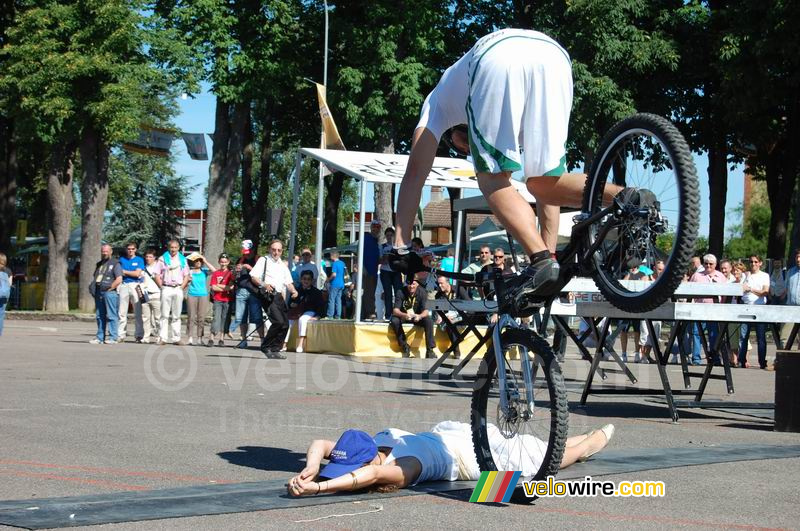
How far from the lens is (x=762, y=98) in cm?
3039

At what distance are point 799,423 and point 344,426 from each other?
153 inches

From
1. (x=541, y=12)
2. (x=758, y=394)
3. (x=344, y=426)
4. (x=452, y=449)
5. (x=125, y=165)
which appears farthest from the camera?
(x=125, y=165)

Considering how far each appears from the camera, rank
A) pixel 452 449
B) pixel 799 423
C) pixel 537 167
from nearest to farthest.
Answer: pixel 537 167 < pixel 452 449 < pixel 799 423

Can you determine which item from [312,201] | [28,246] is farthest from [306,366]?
[312,201]

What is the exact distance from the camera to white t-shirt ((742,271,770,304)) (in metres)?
20.5

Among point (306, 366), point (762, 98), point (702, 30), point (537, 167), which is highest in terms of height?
point (702, 30)

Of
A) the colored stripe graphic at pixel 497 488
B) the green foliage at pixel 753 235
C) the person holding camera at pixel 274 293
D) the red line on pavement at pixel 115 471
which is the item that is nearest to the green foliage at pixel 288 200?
the green foliage at pixel 753 235

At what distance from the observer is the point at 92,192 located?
3441 cm

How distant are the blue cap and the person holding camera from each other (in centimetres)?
Answer: 1235

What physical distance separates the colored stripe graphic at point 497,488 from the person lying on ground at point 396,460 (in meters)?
0.20

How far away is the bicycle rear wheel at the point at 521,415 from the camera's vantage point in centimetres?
518

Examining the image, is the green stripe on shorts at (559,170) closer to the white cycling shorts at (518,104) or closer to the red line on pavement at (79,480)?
the white cycling shorts at (518,104)

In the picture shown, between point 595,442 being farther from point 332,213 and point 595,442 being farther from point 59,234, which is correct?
point 332,213

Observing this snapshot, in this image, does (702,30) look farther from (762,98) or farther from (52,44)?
(52,44)
